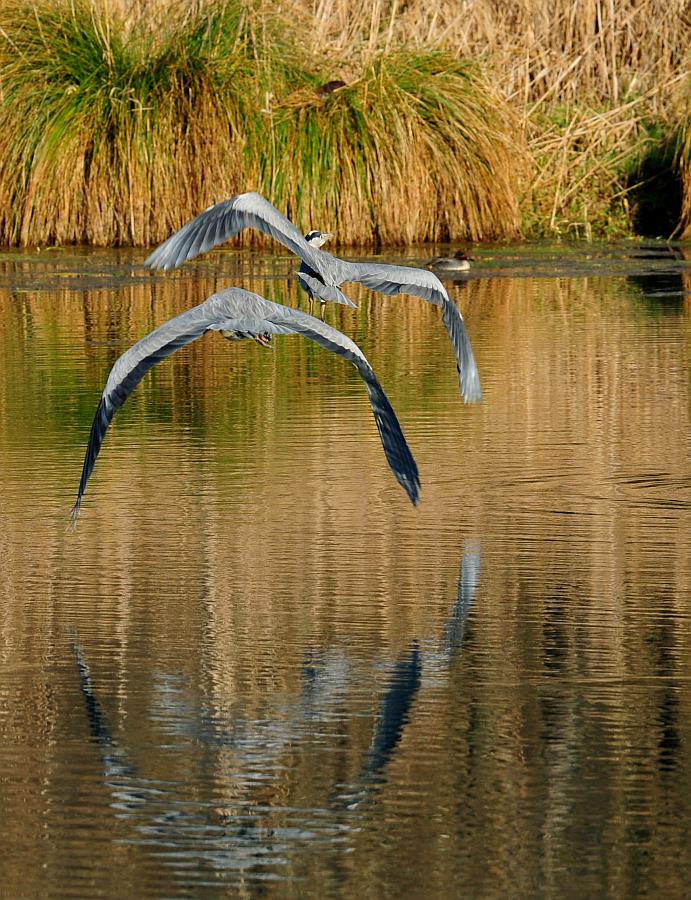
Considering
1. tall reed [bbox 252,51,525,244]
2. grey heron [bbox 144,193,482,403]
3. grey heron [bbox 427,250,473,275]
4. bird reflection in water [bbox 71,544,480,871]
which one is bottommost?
bird reflection in water [bbox 71,544,480,871]

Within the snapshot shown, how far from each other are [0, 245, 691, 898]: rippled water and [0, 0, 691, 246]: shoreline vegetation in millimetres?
7878

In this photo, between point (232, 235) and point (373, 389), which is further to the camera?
point (232, 235)

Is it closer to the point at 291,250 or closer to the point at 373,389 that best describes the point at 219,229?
the point at 291,250

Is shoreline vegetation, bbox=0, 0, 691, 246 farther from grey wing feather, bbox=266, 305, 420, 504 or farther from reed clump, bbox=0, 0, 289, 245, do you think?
grey wing feather, bbox=266, 305, 420, 504

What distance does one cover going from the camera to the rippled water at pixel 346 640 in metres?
4.65

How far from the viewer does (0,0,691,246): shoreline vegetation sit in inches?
778

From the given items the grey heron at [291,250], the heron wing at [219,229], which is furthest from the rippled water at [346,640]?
the heron wing at [219,229]

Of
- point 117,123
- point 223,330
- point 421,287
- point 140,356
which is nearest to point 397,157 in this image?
point 117,123

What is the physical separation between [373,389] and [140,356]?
91 centimetres

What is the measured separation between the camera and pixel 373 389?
6867 millimetres

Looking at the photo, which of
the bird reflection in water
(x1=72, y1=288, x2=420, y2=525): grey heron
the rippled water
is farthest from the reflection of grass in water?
the bird reflection in water

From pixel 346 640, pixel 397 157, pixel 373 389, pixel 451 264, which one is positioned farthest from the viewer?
pixel 397 157

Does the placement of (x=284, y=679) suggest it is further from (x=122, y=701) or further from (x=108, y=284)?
(x=108, y=284)

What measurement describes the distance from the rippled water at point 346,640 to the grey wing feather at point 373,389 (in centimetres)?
36
